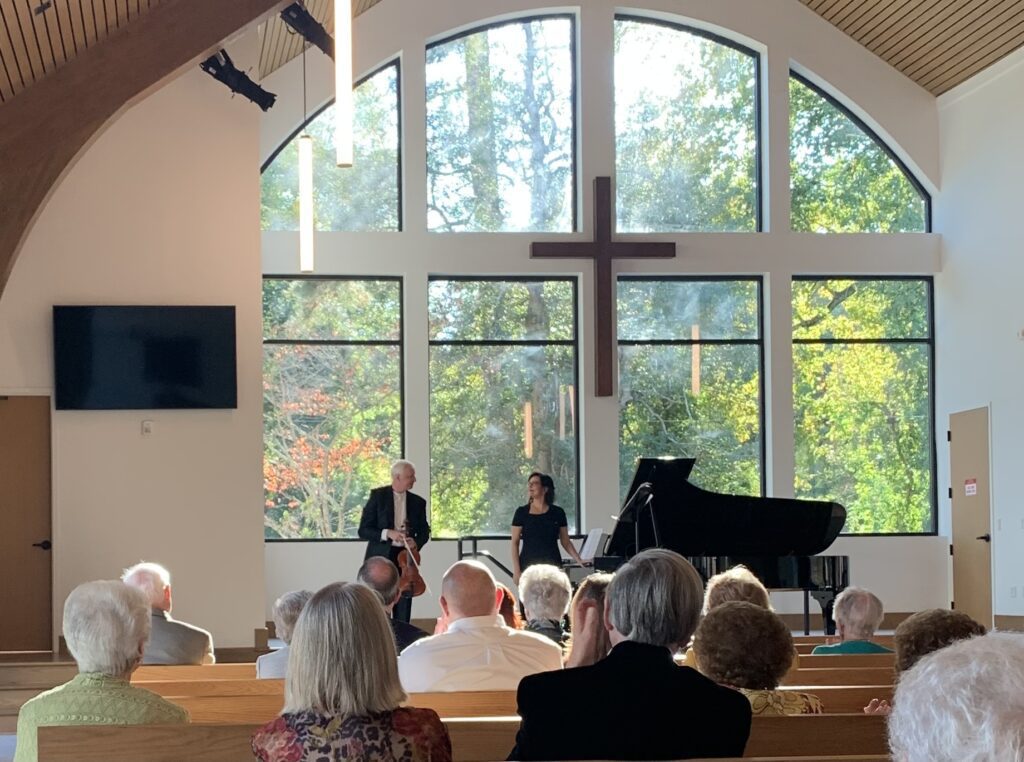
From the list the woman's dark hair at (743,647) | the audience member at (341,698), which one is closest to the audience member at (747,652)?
the woman's dark hair at (743,647)

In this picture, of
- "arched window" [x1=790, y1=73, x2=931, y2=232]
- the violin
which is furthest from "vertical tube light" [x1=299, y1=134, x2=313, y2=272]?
"arched window" [x1=790, y1=73, x2=931, y2=232]

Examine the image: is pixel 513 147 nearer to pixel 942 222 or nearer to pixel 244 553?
pixel 942 222

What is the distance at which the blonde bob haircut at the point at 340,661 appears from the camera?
2.50 metres

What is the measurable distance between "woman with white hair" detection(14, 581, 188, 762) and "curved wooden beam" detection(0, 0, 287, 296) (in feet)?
14.6

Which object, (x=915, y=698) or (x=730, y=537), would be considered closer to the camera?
(x=915, y=698)

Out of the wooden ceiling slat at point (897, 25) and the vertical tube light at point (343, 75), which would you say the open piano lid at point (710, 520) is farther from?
the wooden ceiling slat at point (897, 25)

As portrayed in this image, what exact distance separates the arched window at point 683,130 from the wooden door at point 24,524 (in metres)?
5.73

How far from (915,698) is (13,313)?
8.77 m

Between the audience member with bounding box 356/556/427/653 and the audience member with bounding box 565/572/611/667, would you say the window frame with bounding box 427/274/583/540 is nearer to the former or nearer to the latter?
the audience member with bounding box 356/556/427/653

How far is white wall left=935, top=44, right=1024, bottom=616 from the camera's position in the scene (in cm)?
1142

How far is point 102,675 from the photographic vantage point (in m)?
3.13

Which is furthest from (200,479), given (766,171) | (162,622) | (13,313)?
(766,171)

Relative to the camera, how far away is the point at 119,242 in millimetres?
9492

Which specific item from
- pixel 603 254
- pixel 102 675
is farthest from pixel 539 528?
pixel 102 675
